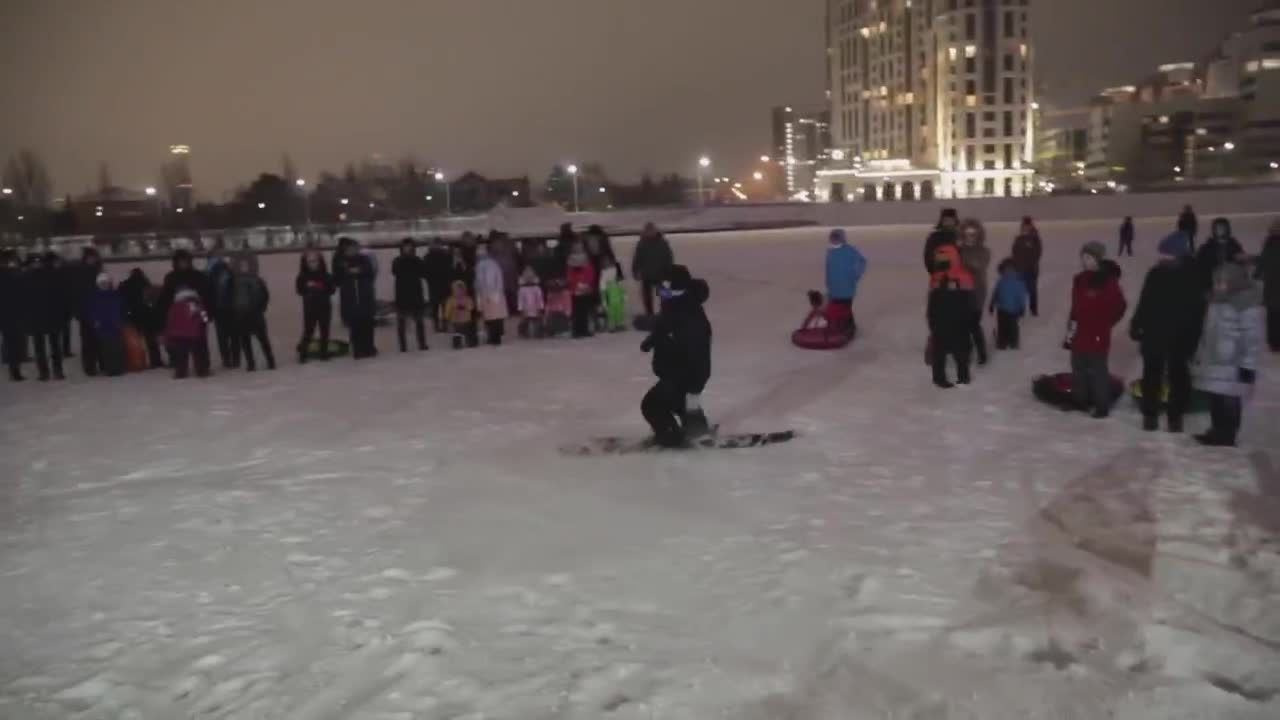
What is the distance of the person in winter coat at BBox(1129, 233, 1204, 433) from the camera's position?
8.31m

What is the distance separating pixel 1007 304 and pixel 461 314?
24.0 feet

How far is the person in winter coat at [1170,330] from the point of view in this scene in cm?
831

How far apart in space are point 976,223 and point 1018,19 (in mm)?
114873

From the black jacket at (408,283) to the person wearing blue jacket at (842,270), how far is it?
567 cm

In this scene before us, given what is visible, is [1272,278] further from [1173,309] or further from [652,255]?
[652,255]

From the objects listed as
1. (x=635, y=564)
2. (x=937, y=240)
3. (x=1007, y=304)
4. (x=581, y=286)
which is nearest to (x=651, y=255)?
(x=581, y=286)

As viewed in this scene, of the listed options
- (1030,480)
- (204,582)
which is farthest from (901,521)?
(204,582)

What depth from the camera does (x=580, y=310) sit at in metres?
15.9

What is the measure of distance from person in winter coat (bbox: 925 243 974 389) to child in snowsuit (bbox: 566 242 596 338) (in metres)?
5.85

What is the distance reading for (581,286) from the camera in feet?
51.4

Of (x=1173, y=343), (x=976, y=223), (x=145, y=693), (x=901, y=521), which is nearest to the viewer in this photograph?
(x=145, y=693)

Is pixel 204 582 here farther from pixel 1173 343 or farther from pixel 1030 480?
pixel 1173 343

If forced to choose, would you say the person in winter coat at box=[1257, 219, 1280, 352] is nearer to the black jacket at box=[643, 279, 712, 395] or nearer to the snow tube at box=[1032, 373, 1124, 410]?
the snow tube at box=[1032, 373, 1124, 410]

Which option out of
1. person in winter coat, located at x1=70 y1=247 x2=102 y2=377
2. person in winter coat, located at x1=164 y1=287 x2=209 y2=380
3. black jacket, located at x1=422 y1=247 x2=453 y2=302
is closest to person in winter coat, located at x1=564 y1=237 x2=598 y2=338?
black jacket, located at x1=422 y1=247 x2=453 y2=302
